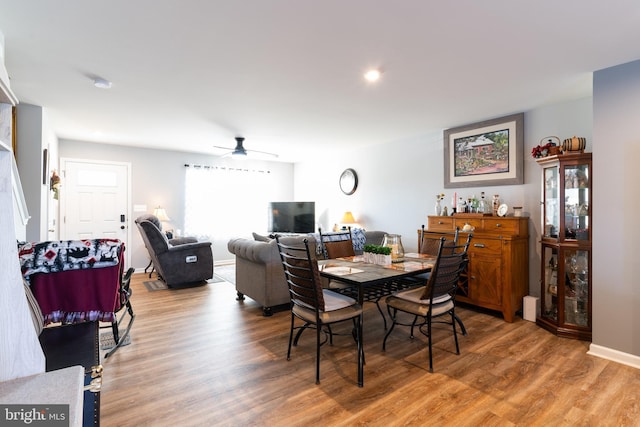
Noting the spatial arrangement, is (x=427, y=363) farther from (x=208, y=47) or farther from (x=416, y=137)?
(x=416, y=137)

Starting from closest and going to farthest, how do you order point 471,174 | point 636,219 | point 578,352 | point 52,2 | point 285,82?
point 52,2 → point 636,219 → point 578,352 → point 285,82 → point 471,174

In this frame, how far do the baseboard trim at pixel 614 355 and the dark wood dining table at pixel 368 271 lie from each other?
4.87ft

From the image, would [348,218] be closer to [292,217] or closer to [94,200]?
[292,217]

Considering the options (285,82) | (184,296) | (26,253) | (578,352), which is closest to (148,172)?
(184,296)

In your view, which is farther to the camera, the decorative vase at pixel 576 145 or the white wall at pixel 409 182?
the white wall at pixel 409 182

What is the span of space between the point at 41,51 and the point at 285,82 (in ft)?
6.06

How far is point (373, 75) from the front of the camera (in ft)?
9.00

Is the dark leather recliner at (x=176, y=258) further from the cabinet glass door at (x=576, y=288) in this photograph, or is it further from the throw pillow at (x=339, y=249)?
the cabinet glass door at (x=576, y=288)

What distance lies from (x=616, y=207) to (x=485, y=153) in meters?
1.71

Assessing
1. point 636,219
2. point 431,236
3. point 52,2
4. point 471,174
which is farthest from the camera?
point 471,174

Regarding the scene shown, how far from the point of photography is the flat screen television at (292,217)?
6699mm

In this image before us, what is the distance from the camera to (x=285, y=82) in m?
2.93

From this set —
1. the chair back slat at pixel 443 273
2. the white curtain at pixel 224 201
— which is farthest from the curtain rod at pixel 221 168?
the chair back slat at pixel 443 273

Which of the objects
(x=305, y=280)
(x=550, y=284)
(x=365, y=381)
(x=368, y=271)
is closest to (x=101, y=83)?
(x=305, y=280)
